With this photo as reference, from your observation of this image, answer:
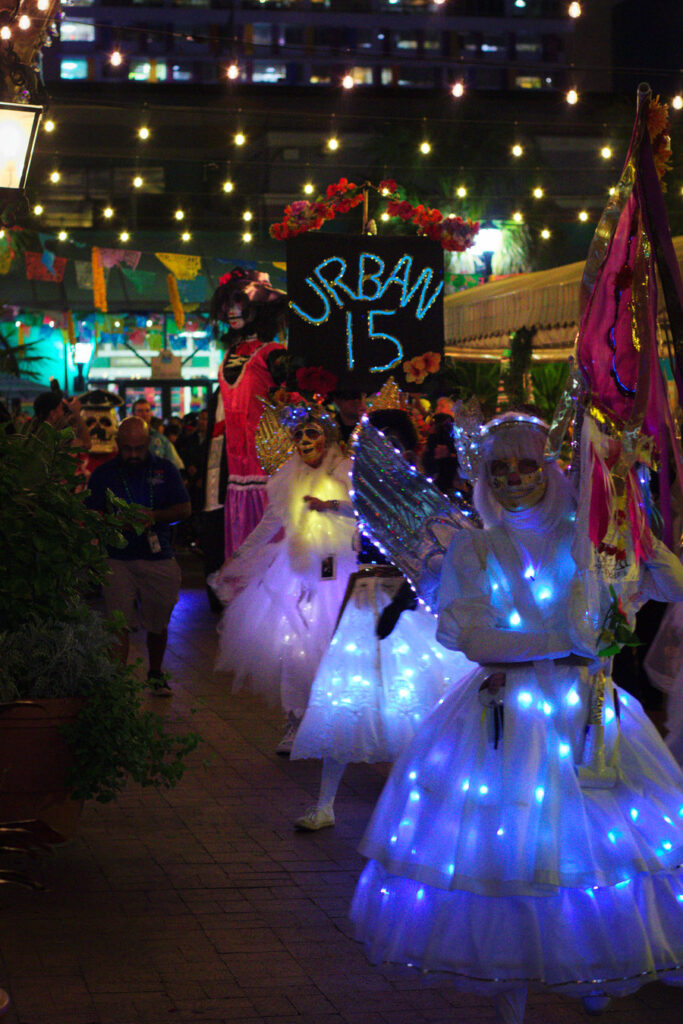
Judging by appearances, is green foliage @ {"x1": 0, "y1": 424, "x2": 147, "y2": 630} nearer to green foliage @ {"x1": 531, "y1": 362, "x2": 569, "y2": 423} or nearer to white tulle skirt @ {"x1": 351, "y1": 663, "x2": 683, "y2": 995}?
white tulle skirt @ {"x1": 351, "y1": 663, "x2": 683, "y2": 995}

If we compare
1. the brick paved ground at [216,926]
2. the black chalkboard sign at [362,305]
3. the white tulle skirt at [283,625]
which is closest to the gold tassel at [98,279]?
the white tulle skirt at [283,625]

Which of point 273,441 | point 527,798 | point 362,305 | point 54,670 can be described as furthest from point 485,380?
point 527,798

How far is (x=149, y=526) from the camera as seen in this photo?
948 centimetres

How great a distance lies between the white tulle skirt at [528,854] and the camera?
3.94 meters

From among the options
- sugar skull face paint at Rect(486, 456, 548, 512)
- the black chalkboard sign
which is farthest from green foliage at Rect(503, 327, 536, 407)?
sugar skull face paint at Rect(486, 456, 548, 512)

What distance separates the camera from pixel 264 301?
1025 cm

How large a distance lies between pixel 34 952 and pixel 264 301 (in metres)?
6.18

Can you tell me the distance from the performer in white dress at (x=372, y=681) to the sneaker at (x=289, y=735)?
1.39 meters

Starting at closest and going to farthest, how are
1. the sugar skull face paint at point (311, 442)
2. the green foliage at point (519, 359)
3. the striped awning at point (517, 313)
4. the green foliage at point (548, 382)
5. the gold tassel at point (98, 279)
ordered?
the sugar skull face paint at point (311, 442) → the striped awning at point (517, 313) → the green foliage at point (519, 359) → the green foliage at point (548, 382) → the gold tassel at point (98, 279)

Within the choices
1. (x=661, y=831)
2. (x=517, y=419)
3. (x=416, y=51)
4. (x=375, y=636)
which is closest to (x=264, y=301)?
(x=375, y=636)

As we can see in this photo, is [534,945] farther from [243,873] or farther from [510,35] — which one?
[510,35]

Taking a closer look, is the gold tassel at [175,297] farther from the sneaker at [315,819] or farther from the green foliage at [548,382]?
the sneaker at [315,819]

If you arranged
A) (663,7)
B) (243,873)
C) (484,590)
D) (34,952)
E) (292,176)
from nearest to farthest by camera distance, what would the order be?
(484,590), (34,952), (243,873), (292,176), (663,7)

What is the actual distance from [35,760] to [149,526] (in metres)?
3.80
